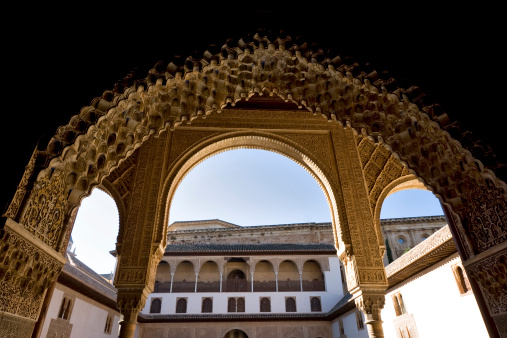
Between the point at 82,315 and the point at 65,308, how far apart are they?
1178mm

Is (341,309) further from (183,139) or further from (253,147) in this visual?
(183,139)

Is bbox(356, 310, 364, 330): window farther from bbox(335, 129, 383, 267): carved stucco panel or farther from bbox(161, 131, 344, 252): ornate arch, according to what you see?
bbox(335, 129, 383, 267): carved stucco panel

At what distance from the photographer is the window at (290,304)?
59.1 ft

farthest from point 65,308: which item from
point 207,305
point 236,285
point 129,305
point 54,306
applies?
point 236,285

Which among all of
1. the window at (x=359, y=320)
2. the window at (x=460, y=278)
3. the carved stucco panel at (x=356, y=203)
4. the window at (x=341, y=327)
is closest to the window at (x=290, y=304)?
the window at (x=341, y=327)

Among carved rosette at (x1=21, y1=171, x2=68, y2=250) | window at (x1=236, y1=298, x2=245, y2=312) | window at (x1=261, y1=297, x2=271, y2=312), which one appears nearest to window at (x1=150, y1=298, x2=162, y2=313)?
window at (x1=236, y1=298, x2=245, y2=312)

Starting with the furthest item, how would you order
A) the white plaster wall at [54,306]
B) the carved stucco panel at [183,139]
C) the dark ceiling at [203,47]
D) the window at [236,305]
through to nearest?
the window at [236,305], the white plaster wall at [54,306], the carved stucco panel at [183,139], the dark ceiling at [203,47]

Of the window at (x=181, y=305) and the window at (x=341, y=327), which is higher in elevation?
the window at (x=181, y=305)

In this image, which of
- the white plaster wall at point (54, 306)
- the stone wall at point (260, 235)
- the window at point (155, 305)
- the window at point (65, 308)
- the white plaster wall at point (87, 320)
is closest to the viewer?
the white plaster wall at point (54, 306)

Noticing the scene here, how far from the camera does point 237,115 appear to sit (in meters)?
6.54

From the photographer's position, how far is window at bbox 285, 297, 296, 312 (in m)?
18.0

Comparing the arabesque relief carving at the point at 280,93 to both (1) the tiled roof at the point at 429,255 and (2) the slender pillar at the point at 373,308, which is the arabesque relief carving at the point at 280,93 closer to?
(2) the slender pillar at the point at 373,308

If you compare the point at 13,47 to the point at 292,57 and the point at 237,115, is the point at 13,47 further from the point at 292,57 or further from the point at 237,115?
the point at 237,115

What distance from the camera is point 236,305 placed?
18047mm
